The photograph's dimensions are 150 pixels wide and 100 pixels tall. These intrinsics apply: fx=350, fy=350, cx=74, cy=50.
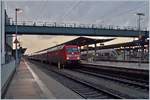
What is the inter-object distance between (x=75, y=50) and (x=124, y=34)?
96.5 ft

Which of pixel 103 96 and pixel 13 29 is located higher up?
pixel 13 29

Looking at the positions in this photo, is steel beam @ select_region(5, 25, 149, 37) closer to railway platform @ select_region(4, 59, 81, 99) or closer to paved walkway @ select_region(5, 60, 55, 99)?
railway platform @ select_region(4, 59, 81, 99)

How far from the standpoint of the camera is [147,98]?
552 inches

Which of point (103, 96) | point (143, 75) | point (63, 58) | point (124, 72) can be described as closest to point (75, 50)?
point (63, 58)

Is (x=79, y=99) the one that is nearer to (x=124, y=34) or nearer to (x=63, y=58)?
(x=63, y=58)

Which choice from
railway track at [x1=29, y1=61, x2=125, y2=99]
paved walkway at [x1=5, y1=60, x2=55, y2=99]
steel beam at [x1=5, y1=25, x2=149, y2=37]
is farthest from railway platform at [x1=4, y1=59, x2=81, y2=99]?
steel beam at [x1=5, y1=25, x2=149, y2=37]

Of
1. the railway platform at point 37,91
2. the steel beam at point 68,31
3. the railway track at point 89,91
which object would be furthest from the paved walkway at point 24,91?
the steel beam at point 68,31

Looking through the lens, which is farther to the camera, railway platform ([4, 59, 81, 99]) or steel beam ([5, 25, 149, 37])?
steel beam ([5, 25, 149, 37])

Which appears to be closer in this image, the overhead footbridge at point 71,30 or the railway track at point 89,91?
the railway track at point 89,91

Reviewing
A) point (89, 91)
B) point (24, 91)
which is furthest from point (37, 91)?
point (89, 91)

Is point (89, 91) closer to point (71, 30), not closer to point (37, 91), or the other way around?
point (37, 91)

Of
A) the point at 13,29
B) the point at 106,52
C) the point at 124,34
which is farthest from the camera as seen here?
the point at 106,52

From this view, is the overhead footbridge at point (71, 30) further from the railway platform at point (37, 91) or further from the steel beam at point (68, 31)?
the railway platform at point (37, 91)

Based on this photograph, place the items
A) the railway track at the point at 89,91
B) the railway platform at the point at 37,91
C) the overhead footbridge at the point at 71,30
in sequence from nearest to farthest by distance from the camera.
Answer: the railway platform at the point at 37,91
the railway track at the point at 89,91
the overhead footbridge at the point at 71,30
